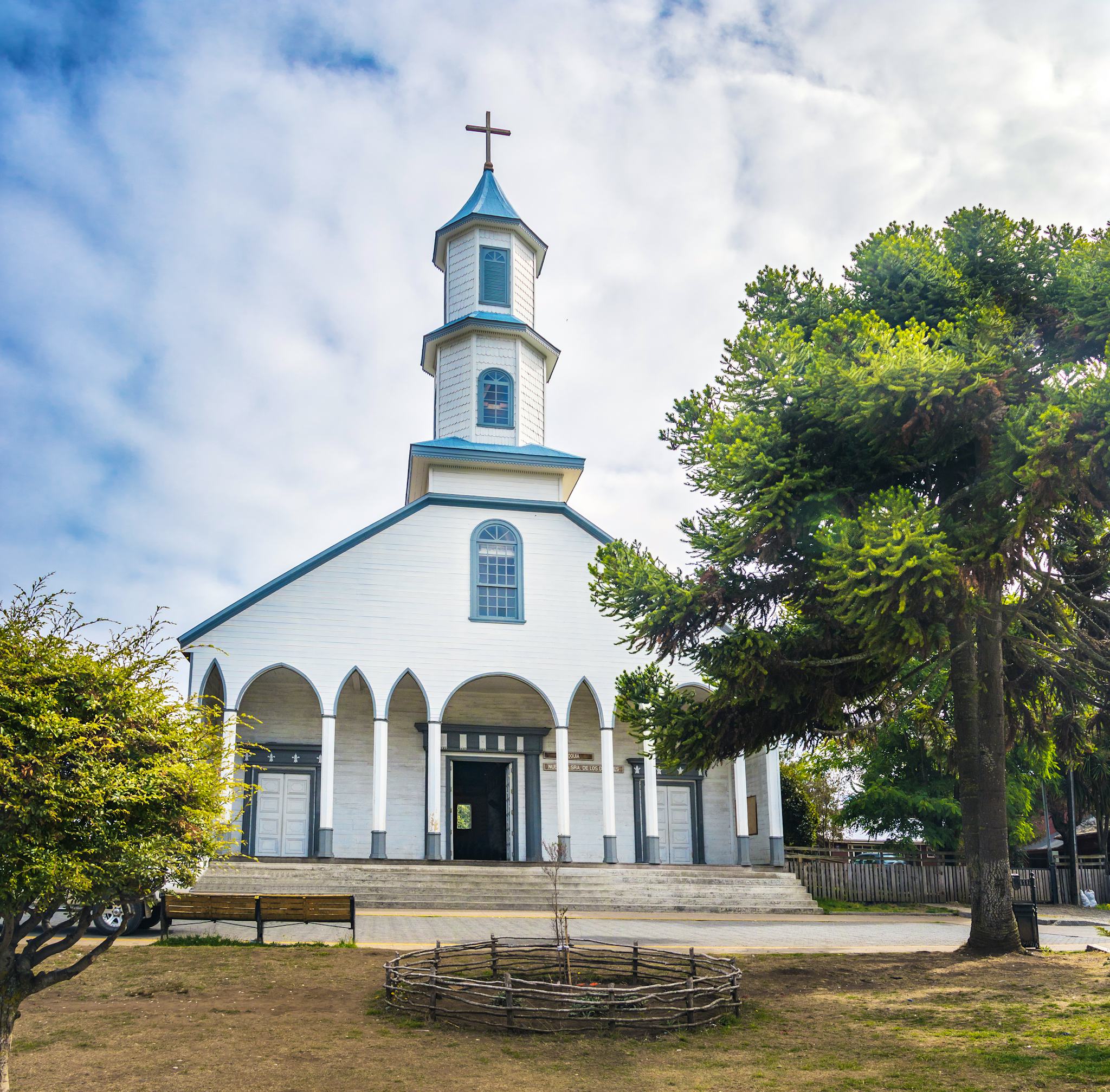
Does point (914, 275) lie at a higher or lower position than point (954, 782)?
higher

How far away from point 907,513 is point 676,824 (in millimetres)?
16534

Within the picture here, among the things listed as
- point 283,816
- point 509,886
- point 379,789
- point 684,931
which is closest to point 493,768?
point 379,789

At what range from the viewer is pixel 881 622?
1165cm

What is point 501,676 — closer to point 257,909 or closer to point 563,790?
point 563,790

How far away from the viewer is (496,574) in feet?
81.8

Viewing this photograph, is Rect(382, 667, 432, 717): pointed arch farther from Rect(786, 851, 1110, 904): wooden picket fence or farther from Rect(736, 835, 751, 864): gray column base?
Rect(786, 851, 1110, 904): wooden picket fence

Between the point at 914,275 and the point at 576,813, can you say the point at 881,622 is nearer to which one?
the point at 914,275

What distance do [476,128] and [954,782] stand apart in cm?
2134

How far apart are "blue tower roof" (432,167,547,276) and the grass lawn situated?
21.1m

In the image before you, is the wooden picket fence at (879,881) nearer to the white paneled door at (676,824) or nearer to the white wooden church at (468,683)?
the white wooden church at (468,683)

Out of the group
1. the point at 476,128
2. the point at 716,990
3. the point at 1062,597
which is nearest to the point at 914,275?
the point at 1062,597

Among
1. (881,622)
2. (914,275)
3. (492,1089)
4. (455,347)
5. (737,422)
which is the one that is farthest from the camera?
(455,347)

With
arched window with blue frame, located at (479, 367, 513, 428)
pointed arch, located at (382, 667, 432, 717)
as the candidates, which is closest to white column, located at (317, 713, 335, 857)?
pointed arch, located at (382, 667, 432, 717)

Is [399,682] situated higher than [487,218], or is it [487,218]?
[487,218]
